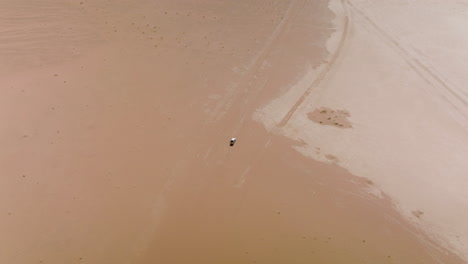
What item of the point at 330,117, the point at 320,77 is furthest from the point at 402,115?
the point at 320,77

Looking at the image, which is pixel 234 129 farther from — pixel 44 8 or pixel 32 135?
pixel 44 8

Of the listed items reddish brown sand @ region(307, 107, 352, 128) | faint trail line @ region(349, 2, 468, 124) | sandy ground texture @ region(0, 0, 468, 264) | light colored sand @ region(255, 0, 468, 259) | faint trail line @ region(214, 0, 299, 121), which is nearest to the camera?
sandy ground texture @ region(0, 0, 468, 264)

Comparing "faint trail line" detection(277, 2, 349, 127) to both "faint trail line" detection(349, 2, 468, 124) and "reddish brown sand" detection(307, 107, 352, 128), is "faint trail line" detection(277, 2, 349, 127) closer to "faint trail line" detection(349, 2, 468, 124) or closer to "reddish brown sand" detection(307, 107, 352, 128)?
"reddish brown sand" detection(307, 107, 352, 128)

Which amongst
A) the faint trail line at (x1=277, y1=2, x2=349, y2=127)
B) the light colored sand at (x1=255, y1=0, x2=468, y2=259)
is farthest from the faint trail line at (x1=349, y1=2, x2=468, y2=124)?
the faint trail line at (x1=277, y1=2, x2=349, y2=127)

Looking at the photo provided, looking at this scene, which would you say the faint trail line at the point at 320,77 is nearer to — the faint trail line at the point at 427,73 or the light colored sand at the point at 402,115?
the light colored sand at the point at 402,115

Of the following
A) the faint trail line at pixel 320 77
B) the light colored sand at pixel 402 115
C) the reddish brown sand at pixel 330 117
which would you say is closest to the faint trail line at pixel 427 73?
the light colored sand at pixel 402 115
